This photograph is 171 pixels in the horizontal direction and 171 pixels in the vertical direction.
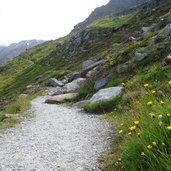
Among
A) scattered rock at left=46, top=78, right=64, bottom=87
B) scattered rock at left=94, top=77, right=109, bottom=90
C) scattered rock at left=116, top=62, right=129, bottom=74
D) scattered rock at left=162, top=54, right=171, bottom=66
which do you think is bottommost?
scattered rock at left=46, top=78, right=64, bottom=87

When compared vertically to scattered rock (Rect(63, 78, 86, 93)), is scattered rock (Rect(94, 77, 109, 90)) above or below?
above

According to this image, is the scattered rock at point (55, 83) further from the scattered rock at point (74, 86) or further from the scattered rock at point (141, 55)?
the scattered rock at point (141, 55)

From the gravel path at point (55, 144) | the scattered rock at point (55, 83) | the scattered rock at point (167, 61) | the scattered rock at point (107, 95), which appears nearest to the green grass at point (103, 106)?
the scattered rock at point (107, 95)

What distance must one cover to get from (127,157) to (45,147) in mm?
5687

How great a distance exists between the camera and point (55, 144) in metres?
14.2

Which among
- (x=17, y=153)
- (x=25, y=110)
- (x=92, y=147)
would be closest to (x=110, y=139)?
(x=92, y=147)

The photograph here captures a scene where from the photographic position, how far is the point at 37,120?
856 inches

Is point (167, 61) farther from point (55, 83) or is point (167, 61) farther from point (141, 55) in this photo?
point (55, 83)

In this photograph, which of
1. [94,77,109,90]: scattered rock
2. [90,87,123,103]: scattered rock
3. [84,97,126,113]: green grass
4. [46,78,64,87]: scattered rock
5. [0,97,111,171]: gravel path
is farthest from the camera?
[46,78,64,87]: scattered rock

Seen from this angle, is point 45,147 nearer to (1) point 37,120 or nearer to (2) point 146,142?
(2) point 146,142

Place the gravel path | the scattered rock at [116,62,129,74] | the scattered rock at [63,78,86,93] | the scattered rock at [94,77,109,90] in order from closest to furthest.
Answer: the gravel path → the scattered rock at [116,62,129,74] → the scattered rock at [94,77,109,90] → the scattered rock at [63,78,86,93]

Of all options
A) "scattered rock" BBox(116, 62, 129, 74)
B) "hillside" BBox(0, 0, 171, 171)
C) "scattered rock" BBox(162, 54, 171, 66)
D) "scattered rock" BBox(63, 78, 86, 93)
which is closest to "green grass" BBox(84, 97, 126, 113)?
"hillside" BBox(0, 0, 171, 171)

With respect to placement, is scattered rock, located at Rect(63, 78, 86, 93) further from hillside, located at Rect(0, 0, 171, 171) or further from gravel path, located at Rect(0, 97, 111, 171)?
gravel path, located at Rect(0, 97, 111, 171)

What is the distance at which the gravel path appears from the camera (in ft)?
37.4
